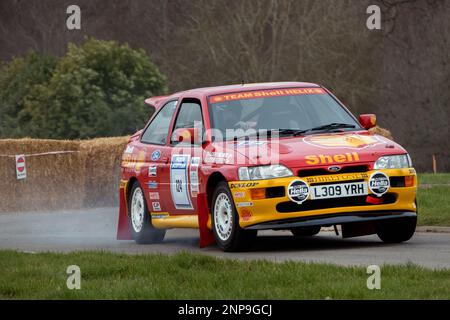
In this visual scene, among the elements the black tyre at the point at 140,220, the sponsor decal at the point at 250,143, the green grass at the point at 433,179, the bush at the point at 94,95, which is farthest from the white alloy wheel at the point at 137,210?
the bush at the point at 94,95

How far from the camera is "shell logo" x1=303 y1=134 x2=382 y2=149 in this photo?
12055 mm

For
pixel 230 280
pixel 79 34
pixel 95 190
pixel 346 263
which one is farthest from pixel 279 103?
pixel 79 34

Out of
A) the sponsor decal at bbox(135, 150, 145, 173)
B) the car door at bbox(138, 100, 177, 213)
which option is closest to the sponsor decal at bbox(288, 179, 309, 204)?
the car door at bbox(138, 100, 177, 213)

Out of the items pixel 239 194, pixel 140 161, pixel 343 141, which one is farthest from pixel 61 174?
pixel 239 194

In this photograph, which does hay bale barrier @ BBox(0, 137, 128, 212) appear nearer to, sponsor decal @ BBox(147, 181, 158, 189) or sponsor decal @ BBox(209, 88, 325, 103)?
sponsor decal @ BBox(147, 181, 158, 189)

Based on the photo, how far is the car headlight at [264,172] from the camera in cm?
1165

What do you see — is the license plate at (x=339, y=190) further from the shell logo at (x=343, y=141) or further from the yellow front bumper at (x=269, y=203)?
the shell logo at (x=343, y=141)

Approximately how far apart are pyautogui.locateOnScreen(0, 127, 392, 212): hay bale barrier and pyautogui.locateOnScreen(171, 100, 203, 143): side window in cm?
1094

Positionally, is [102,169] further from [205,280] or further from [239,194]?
[205,280]

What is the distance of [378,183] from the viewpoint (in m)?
11.9

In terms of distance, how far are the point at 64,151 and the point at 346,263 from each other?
15.3 meters

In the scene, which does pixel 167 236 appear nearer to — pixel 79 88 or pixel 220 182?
pixel 220 182

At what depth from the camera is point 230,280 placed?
925 centimetres

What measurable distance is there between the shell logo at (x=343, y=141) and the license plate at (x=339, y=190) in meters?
0.44
